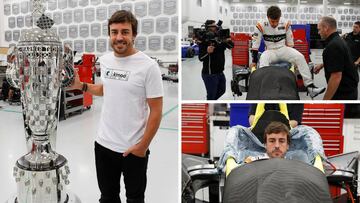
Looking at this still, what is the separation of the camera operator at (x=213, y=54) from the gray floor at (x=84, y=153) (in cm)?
87

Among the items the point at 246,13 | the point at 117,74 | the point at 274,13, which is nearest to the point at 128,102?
the point at 117,74

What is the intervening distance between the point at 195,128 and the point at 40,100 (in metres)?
1.70

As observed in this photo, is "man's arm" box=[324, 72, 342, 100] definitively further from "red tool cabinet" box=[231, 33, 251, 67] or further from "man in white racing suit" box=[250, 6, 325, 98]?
"red tool cabinet" box=[231, 33, 251, 67]

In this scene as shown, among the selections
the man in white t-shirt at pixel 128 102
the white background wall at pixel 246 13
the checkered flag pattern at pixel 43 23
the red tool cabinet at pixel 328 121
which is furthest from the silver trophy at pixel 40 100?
the white background wall at pixel 246 13

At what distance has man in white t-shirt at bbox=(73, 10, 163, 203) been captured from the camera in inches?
64.1

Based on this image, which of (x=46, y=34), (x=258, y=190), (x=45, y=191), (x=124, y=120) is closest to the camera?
(x=258, y=190)

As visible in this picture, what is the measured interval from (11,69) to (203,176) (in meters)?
1.27

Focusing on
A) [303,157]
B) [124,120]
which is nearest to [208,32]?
[303,157]

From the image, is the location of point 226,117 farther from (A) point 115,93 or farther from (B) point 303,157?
(A) point 115,93

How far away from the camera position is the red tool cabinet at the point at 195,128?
9.99ft

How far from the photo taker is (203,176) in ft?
6.54

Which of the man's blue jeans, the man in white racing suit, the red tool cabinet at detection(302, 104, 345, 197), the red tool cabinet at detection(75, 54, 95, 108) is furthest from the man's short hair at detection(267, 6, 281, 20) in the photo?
the red tool cabinet at detection(75, 54, 95, 108)

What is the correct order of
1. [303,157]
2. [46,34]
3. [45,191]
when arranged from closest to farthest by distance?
[46,34], [45,191], [303,157]

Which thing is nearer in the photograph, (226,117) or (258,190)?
(258,190)
